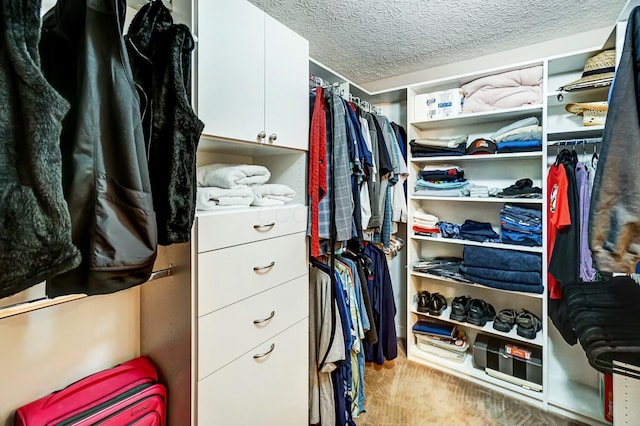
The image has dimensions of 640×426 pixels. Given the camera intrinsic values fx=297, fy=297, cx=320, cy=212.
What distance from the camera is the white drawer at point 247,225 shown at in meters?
1.04

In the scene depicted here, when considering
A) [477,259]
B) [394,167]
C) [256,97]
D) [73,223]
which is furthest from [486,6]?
[73,223]

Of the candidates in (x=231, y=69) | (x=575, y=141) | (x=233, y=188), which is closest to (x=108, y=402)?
(x=233, y=188)

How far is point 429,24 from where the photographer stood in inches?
70.4

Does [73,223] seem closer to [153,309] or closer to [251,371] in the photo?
[153,309]

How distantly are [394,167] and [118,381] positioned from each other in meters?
1.91

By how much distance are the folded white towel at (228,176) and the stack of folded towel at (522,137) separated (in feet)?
5.48

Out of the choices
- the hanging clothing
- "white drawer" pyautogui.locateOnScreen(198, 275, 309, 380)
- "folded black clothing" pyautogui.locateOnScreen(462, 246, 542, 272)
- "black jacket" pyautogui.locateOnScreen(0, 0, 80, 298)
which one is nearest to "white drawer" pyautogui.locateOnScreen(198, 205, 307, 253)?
"white drawer" pyautogui.locateOnScreen(198, 275, 309, 380)

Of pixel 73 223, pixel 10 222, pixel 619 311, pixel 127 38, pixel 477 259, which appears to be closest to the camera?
pixel 10 222

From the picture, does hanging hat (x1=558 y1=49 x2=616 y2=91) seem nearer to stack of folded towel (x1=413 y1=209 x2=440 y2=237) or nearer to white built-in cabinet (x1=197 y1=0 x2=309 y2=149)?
stack of folded towel (x1=413 y1=209 x2=440 y2=237)

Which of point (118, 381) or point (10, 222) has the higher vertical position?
point (10, 222)

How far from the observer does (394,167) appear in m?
2.16

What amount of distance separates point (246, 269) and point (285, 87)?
86 cm

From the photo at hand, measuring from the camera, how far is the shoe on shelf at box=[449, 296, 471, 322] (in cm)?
218

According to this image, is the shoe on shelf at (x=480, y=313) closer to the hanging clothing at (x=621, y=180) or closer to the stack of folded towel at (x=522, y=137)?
the stack of folded towel at (x=522, y=137)
